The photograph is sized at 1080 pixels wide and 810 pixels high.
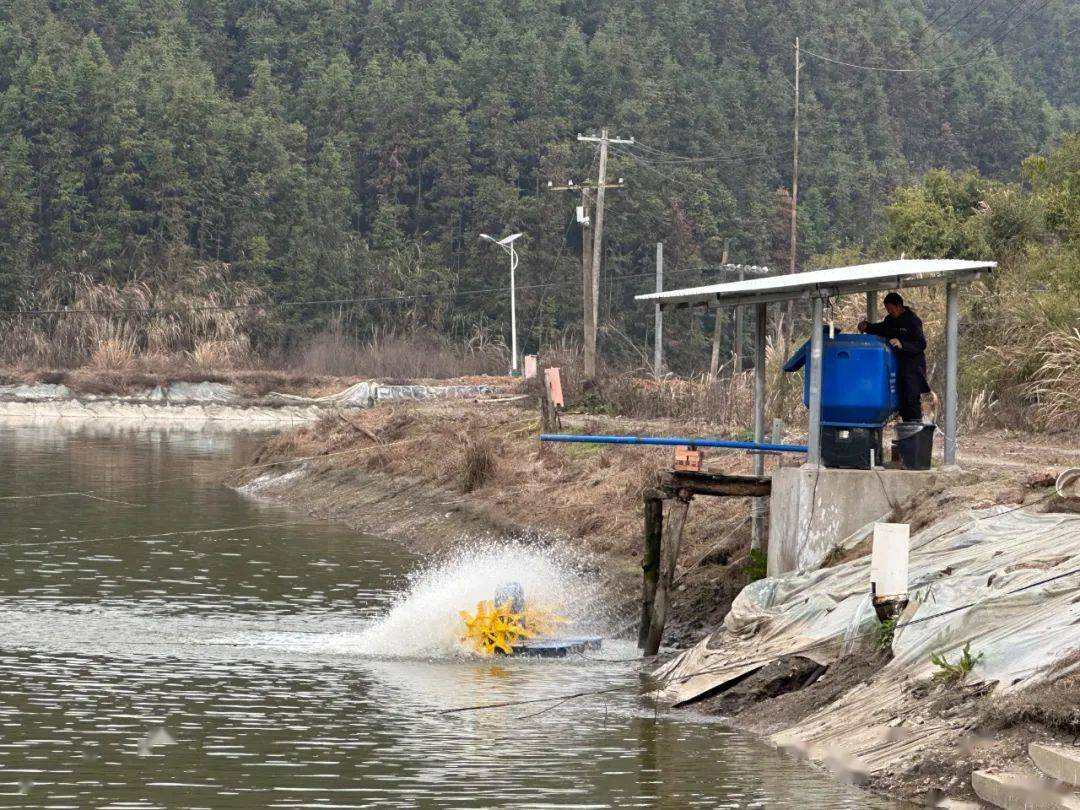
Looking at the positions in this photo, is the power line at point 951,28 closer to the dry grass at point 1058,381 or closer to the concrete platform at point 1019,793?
the dry grass at point 1058,381

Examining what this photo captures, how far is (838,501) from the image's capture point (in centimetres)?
1709

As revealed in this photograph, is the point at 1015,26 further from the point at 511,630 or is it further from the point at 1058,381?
the point at 511,630

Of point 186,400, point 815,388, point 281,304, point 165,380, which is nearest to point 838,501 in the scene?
point 815,388

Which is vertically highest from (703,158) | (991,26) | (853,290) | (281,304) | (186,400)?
(991,26)

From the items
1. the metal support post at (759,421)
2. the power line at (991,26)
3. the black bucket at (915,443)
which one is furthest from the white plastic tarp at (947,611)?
the power line at (991,26)

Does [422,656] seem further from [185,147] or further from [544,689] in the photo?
[185,147]

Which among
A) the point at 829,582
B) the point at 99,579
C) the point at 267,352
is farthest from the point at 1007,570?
the point at 267,352

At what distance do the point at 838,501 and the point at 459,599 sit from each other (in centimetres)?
440

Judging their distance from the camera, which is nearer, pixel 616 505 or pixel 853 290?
pixel 853 290

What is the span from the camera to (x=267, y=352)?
340 ft

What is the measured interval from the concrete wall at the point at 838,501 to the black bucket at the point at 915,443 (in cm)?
19

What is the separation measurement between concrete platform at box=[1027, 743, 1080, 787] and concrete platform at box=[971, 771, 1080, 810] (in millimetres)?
76

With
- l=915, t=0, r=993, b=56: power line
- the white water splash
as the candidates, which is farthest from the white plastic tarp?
l=915, t=0, r=993, b=56: power line

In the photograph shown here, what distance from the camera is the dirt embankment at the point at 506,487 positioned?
20.6 m
